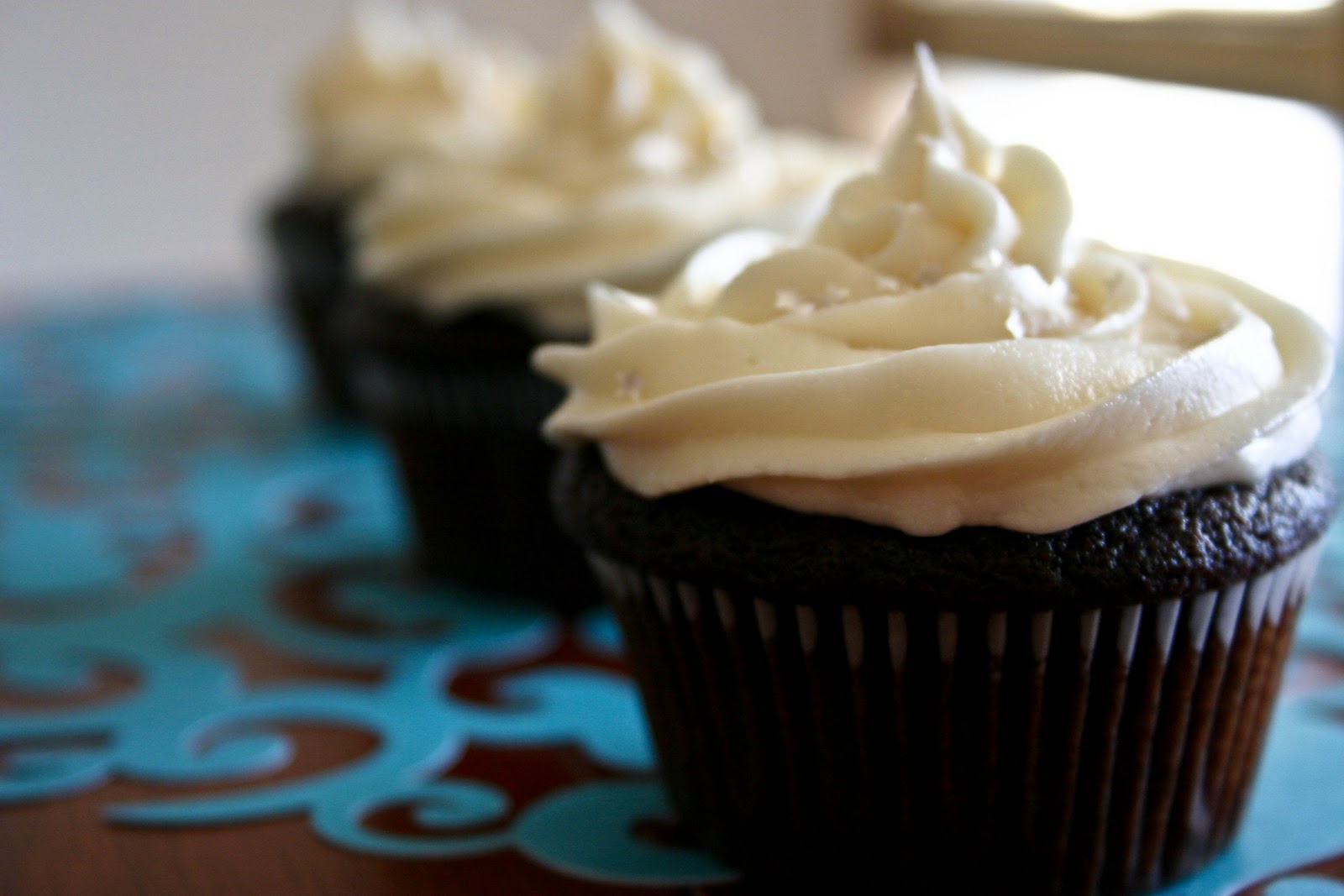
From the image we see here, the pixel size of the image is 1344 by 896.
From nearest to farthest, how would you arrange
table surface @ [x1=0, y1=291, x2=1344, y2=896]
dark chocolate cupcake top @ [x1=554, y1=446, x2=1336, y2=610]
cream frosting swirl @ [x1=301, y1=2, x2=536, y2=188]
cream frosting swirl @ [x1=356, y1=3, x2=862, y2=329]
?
dark chocolate cupcake top @ [x1=554, y1=446, x2=1336, y2=610], table surface @ [x1=0, y1=291, x2=1344, y2=896], cream frosting swirl @ [x1=356, y1=3, x2=862, y2=329], cream frosting swirl @ [x1=301, y1=2, x2=536, y2=188]

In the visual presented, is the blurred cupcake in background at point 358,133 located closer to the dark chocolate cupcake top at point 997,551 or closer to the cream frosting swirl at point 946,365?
the cream frosting swirl at point 946,365

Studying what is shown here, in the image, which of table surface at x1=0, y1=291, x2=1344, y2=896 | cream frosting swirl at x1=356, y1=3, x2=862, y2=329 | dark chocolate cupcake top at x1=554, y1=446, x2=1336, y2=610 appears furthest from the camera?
cream frosting swirl at x1=356, y1=3, x2=862, y2=329

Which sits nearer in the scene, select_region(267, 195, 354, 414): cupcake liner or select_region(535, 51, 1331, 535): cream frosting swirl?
select_region(535, 51, 1331, 535): cream frosting swirl

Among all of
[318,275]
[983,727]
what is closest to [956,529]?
[983,727]

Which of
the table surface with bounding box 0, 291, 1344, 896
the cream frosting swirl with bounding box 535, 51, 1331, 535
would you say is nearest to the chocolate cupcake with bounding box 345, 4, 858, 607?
the table surface with bounding box 0, 291, 1344, 896

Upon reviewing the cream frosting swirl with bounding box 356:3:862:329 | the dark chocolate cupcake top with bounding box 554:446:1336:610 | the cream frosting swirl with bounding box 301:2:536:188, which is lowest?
the dark chocolate cupcake top with bounding box 554:446:1336:610

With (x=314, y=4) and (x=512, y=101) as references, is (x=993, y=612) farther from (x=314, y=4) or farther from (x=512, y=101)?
(x=314, y=4)

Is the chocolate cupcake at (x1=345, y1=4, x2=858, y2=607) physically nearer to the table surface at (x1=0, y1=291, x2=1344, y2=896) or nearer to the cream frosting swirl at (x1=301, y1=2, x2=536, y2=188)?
the table surface at (x1=0, y1=291, x2=1344, y2=896)
